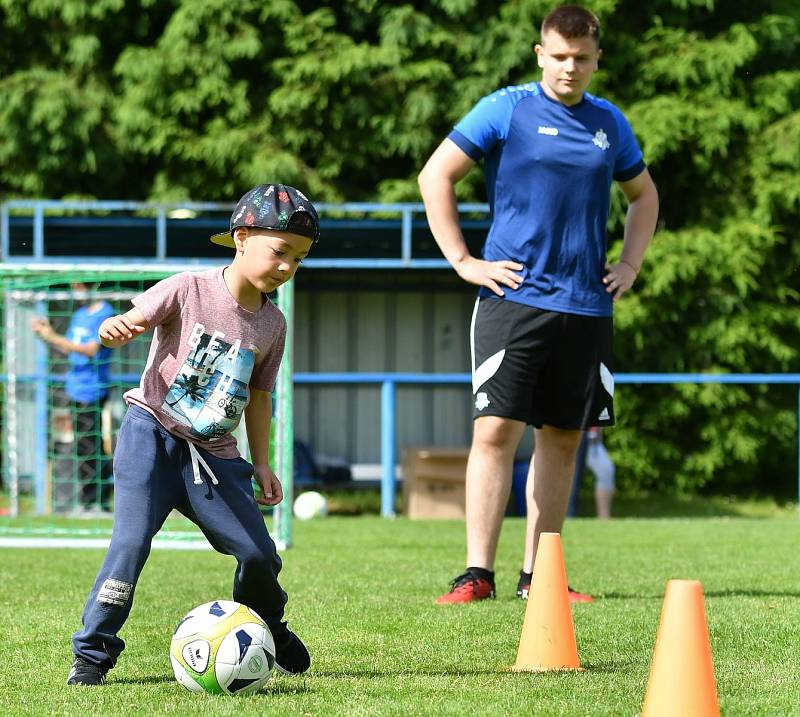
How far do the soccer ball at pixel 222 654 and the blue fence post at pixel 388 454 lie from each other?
8.62m

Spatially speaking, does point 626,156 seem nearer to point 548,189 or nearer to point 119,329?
point 548,189

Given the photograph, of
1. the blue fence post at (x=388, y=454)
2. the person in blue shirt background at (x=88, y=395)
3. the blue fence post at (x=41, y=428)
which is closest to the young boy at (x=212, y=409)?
the person in blue shirt background at (x=88, y=395)

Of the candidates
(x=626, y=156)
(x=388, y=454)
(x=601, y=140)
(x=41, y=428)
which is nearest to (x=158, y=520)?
(x=601, y=140)

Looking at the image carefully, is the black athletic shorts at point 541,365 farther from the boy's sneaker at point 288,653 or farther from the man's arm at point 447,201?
the boy's sneaker at point 288,653

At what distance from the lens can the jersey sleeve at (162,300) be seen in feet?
13.4

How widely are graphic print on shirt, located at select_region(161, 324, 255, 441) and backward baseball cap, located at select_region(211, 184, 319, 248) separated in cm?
31

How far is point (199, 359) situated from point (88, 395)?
26.1ft

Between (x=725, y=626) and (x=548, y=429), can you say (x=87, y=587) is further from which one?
(x=725, y=626)

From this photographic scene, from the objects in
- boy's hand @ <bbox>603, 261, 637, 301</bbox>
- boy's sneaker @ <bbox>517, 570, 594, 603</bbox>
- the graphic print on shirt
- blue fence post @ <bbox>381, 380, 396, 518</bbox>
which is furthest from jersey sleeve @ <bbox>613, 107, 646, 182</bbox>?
blue fence post @ <bbox>381, 380, 396, 518</bbox>

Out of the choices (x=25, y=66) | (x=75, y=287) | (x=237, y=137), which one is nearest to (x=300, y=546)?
(x=75, y=287)

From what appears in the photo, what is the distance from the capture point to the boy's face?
4.14 m

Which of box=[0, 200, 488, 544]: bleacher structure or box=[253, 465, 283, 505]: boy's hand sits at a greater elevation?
box=[253, 465, 283, 505]: boy's hand

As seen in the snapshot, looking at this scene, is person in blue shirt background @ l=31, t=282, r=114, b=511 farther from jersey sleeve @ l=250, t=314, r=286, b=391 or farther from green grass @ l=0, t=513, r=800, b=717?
jersey sleeve @ l=250, t=314, r=286, b=391

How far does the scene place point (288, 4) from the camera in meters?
15.0
